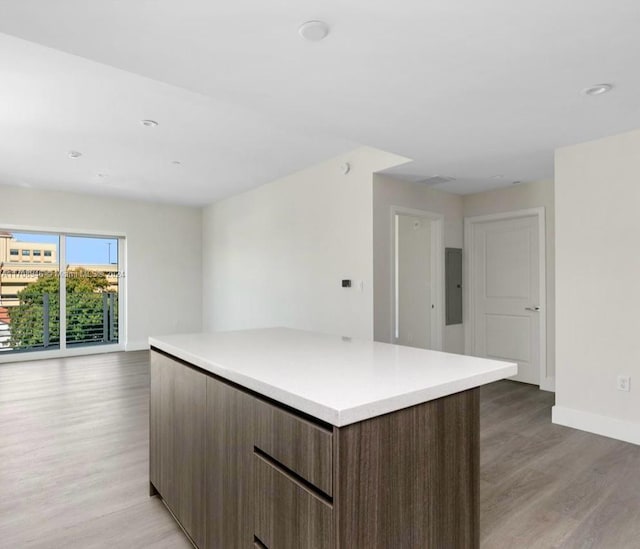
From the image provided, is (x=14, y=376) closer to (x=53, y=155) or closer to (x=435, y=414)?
(x=53, y=155)

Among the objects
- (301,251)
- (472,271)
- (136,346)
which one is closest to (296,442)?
(301,251)

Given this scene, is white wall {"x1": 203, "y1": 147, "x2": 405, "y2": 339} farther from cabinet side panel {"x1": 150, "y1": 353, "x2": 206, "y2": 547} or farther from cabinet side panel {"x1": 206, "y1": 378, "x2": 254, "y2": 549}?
cabinet side panel {"x1": 206, "y1": 378, "x2": 254, "y2": 549}

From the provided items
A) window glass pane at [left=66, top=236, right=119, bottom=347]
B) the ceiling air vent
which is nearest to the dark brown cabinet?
the ceiling air vent

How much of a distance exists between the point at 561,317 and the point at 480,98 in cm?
205

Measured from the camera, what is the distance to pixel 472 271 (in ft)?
17.8

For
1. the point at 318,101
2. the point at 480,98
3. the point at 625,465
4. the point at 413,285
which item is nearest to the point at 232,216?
the point at 413,285

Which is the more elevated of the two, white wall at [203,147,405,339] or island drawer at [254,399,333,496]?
white wall at [203,147,405,339]

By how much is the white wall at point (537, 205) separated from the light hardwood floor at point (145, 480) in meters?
0.76

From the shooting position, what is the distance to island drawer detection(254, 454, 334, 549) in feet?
3.49

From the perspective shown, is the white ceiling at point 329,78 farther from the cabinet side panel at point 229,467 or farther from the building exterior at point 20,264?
the building exterior at point 20,264

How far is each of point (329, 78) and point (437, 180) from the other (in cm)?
266

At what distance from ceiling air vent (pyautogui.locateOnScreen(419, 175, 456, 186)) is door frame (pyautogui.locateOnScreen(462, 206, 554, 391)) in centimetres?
90

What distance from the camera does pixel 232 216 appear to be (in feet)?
22.5

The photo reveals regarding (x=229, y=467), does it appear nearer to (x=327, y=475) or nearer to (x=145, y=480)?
(x=327, y=475)
